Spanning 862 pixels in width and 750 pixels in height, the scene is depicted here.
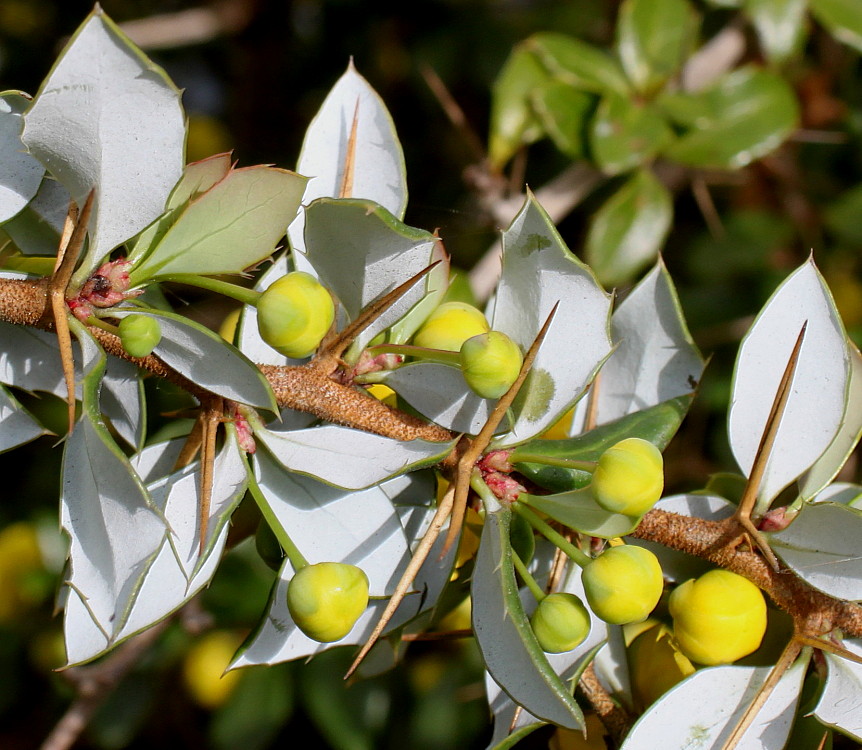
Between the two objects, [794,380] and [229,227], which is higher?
[229,227]

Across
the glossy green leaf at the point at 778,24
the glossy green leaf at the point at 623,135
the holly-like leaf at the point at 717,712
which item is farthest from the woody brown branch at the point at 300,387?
the glossy green leaf at the point at 778,24

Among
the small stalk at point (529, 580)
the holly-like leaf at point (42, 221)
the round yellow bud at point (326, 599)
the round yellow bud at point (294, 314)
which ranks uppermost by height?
Answer: the holly-like leaf at point (42, 221)

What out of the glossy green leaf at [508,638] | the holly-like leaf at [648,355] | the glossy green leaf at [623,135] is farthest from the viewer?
the glossy green leaf at [623,135]

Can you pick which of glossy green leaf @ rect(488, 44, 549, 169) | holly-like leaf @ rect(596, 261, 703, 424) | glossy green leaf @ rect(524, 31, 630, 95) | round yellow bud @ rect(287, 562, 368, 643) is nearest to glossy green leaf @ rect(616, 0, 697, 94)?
glossy green leaf @ rect(524, 31, 630, 95)

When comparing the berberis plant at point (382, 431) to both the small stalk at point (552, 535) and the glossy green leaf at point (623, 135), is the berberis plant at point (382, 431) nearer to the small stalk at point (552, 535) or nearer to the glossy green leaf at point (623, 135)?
the small stalk at point (552, 535)

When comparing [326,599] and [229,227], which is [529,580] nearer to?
[326,599]

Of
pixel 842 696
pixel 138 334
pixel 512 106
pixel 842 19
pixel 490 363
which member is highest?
pixel 138 334

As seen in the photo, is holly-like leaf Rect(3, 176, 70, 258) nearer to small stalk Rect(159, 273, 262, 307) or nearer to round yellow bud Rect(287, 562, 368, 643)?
small stalk Rect(159, 273, 262, 307)

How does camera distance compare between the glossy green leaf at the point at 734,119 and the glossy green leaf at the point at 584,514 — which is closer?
the glossy green leaf at the point at 584,514

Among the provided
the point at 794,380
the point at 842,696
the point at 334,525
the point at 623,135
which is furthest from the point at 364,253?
the point at 623,135
